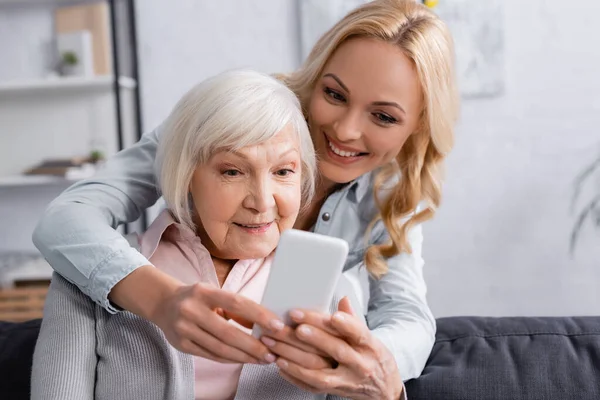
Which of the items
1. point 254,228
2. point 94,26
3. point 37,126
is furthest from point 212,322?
point 37,126

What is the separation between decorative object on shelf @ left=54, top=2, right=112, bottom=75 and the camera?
3.46 meters

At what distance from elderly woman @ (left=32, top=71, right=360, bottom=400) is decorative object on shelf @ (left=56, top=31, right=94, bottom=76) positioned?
8.03 feet

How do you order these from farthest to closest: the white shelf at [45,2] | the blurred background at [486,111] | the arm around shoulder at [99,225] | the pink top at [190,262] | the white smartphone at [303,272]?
the white shelf at [45,2] < the blurred background at [486,111] < the pink top at [190,262] < the arm around shoulder at [99,225] < the white smartphone at [303,272]

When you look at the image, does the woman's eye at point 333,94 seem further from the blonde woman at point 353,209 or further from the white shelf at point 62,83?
the white shelf at point 62,83

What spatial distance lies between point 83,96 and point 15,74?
38 centimetres

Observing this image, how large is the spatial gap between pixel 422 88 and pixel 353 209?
13.8 inches

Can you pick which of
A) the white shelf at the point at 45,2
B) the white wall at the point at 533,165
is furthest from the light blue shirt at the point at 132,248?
the white shelf at the point at 45,2

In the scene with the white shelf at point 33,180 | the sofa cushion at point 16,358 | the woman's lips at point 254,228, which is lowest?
the white shelf at point 33,180

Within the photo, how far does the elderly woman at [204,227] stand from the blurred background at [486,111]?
7.22ft

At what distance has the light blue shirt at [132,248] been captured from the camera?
1119mm

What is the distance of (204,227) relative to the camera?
1.20 meters

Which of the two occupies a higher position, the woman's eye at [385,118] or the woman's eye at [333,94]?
the woman's eye at [333,94]

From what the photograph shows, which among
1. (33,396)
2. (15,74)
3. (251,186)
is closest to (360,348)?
(251,186)

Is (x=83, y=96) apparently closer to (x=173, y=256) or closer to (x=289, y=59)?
(x=289, y=59)
